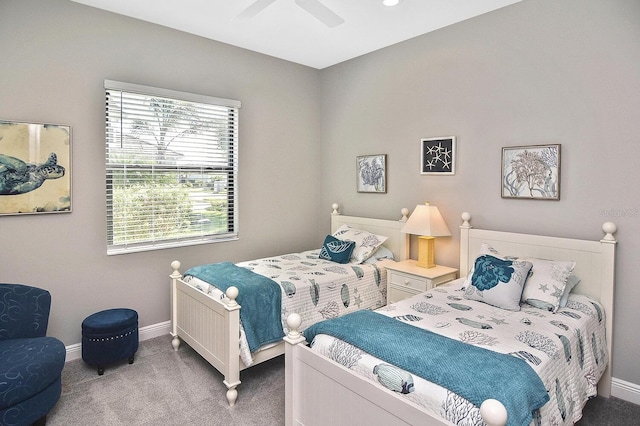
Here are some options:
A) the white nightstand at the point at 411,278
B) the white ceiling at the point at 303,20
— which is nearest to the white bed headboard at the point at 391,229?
the white nightstand at the point at 411,278

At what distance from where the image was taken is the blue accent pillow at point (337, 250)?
366cm

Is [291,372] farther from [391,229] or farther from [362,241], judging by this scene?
[391,229]

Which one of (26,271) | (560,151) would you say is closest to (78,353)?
(26,271)

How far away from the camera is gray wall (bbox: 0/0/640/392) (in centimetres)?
259

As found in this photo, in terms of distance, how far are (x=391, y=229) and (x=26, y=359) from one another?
3.04 metres

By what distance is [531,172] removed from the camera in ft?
9.59

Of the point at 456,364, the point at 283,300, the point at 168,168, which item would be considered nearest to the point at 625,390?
the point at 456,364

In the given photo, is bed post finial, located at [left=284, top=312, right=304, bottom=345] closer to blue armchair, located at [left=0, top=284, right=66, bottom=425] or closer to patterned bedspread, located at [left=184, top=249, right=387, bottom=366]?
patterned bedspread, located at [left=184, top=249, right=387, bottom=366]

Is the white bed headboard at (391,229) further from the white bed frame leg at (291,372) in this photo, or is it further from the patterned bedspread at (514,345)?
the white bed frame leg at (291,372)

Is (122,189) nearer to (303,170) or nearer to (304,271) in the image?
(304,271)

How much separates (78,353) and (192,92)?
8.19ft

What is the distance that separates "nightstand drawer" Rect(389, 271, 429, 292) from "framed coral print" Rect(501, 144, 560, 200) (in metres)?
0.97

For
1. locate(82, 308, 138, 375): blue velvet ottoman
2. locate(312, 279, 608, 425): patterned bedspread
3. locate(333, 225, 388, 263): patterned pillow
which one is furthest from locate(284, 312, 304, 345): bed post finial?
locate(333, 225, 388, 263): patterned pillow

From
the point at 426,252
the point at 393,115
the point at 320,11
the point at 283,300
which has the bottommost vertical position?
the point at 283,300
